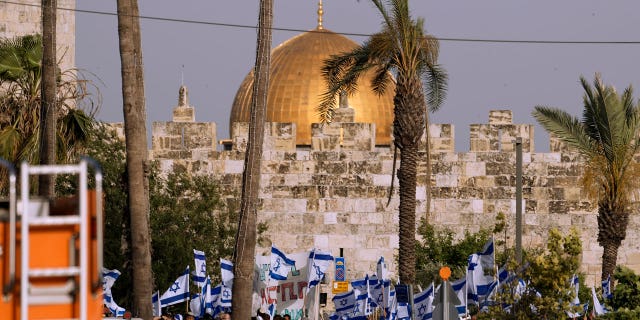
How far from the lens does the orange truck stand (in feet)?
23.2

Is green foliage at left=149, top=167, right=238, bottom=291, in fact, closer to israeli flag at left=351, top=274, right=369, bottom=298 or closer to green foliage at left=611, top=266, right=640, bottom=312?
israeli flag at left=351, top=274, right=369, bottom=298

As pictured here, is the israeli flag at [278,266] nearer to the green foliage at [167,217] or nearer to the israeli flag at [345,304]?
the israeli flag at [345,304]

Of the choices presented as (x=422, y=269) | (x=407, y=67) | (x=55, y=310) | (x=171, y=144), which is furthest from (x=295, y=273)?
(x=55, y=310)

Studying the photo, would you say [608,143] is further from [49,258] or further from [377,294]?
[49,258]

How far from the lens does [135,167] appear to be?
58.7 feet

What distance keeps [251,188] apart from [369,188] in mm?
11416

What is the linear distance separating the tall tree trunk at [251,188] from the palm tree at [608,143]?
30.3 ft

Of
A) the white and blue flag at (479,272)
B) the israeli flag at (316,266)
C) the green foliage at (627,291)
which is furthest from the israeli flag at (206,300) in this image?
the green foliage at (627,291)

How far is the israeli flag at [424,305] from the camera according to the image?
18891 mm

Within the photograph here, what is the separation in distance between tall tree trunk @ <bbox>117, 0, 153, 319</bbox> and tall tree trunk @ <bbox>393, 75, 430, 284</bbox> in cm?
550

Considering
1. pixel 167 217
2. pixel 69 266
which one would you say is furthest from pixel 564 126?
pixel 69 266

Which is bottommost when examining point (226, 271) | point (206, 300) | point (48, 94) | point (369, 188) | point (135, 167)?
point (206, 300)


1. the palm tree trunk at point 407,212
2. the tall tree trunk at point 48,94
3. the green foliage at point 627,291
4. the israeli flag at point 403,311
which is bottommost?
the israeli flag at point 403,311

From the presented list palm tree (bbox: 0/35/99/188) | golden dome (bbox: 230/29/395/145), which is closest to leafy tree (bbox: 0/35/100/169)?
palm tree (bbox: 0/35/99/188)
